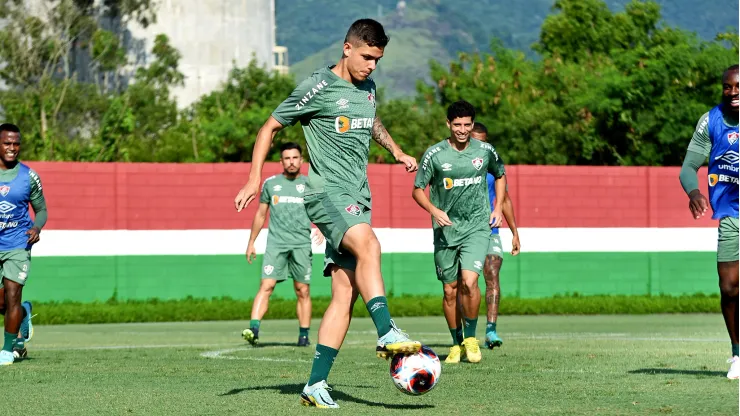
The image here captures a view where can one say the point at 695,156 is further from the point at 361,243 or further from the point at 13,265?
the point at 13,265

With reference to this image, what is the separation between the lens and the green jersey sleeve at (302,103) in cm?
792

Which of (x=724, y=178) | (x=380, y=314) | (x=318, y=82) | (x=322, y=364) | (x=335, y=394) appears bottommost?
(x=335, y=394)

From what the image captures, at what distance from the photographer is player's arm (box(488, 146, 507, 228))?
1212 cm

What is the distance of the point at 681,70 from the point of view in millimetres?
31656

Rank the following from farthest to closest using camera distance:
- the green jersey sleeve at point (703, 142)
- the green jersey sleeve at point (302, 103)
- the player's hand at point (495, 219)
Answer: the player's hand at point (495, 219)
the green jersey sleeve at point (703, 142)
the green jersey sleeve at point (302, 103)

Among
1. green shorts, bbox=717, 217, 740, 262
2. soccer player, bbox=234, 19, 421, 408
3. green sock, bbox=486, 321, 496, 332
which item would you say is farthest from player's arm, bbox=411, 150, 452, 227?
soccer player, bbox=234, 19, 421, 408

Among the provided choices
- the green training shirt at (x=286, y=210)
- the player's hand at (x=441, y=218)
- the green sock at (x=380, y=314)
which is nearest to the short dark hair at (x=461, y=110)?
the player's hand at (x=441, y=218)

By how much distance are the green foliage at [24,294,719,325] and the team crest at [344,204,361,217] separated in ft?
43.0

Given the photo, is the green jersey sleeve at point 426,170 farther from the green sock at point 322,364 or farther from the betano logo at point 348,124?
the green sock at point 322,364

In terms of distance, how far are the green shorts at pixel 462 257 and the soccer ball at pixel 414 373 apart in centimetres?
414

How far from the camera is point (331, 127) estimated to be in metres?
7.99

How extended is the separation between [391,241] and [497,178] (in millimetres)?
10472

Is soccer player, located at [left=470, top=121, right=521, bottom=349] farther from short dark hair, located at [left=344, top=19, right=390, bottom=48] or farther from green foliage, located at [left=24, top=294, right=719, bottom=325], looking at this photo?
green foliage, located at [left=24, top=294, right=719, bottom=325]

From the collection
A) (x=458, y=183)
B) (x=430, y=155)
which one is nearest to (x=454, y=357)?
(x=458, y=183)
